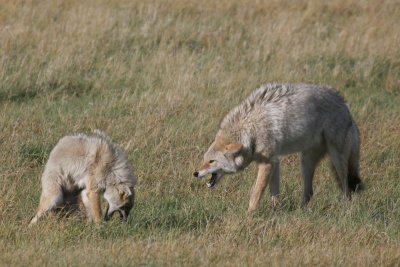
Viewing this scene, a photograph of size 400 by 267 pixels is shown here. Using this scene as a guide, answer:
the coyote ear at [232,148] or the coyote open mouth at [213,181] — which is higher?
the coyote ear at [232,148]

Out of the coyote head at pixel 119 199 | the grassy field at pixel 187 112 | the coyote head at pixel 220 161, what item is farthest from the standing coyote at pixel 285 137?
the coyote head at pixel 119 199

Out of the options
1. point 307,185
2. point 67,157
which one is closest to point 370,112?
point 307,185

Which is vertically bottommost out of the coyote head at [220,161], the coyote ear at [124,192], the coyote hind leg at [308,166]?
the coyote hind leg at [308,166]

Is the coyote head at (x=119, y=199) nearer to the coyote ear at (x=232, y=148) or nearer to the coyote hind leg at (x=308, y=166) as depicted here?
the coyote ear at (x=232, y=148)

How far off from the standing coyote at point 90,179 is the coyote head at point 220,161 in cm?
122

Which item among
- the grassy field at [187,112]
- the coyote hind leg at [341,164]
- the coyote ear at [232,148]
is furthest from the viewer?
the coyote hind leg at [341,164]

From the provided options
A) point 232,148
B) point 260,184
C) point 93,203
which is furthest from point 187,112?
point 93,203

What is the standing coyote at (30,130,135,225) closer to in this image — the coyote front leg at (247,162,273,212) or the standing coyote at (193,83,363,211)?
the standing coyote at (193,83,363,211)

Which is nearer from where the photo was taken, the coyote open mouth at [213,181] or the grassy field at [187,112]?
the grassy field at [187,112]

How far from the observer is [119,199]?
20.0ft

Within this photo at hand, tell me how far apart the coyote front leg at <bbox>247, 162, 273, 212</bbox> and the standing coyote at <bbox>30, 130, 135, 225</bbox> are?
1.54 m

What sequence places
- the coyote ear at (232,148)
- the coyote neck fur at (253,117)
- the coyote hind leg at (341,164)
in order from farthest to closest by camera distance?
the coyote hind leg at (341,164), the coyote neck fur at (253,117), the coyote ear at (232,148)

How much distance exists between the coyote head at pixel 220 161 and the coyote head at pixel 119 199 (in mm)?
1205

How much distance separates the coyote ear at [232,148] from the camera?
276 inches
